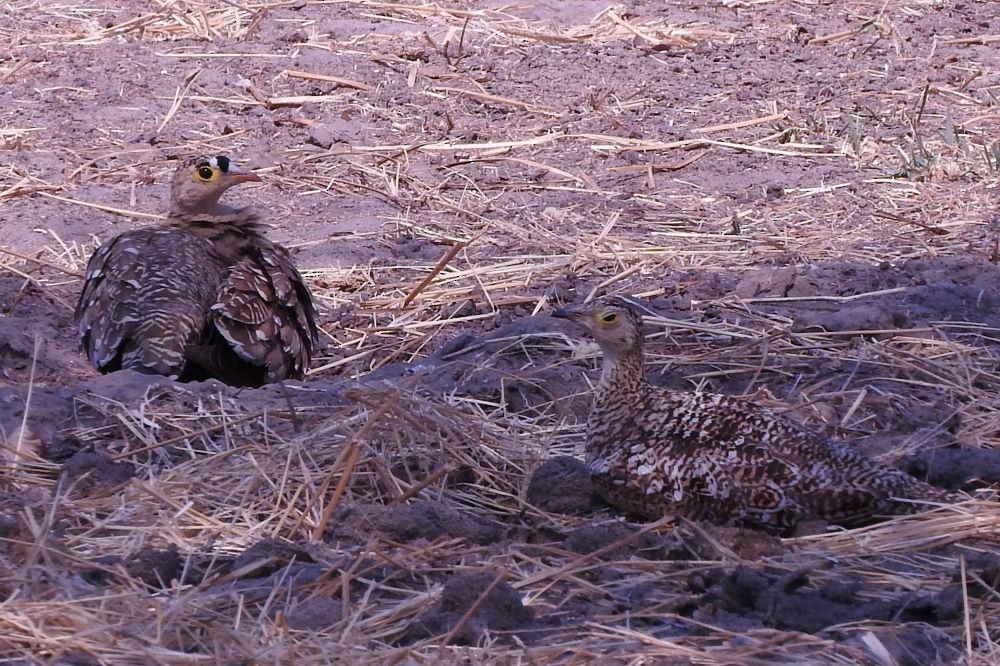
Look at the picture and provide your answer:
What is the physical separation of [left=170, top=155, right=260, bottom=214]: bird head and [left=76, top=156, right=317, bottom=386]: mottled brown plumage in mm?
160

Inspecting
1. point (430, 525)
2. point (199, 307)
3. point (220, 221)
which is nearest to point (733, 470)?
point (430, 525)

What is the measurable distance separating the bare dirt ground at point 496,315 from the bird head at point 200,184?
823 mm

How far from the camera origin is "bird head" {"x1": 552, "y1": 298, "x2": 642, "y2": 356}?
4852 mm

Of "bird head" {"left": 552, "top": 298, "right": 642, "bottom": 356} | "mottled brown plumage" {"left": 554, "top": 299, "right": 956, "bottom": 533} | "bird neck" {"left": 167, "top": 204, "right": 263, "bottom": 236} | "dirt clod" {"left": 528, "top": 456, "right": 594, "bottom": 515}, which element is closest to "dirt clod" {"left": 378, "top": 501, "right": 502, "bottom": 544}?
"dirt clod" {"left": 528, "top": 456, "right": 594, "bottom": 515}

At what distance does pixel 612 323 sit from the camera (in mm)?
4867

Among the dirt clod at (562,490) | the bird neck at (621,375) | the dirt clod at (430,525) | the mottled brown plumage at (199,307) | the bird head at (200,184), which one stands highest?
the bird neck at (621,375)

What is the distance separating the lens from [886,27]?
11656mm

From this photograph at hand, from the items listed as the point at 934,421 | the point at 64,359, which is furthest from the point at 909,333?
the point at 64,359

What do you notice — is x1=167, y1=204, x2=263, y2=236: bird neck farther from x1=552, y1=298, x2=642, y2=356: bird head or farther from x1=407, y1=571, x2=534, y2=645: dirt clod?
x1=407, y1=571, x2=534, y2=645: dirt clod

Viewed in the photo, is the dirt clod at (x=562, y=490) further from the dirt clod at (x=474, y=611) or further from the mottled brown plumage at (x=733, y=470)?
the dirt clod at (x=474, y=611)

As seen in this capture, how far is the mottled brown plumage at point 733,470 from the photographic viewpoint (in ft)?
14.5

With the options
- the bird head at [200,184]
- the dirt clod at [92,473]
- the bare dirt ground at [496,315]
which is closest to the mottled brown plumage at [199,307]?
the bird head at [200,184]

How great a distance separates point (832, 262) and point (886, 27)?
4.96m

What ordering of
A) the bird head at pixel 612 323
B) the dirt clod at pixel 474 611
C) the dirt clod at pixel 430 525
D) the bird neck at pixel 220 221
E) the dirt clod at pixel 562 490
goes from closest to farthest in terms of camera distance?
1. the dirt clod at pixel 474 611
2. the dirt clod at pixel 430 525
3. the dirt clod at pixel 562 490
4. the bird head at pixel 612 323
5. the bird neck at pixel 220 221
